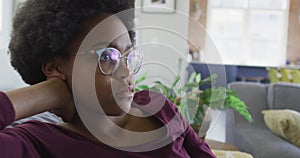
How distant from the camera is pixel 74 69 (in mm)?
688

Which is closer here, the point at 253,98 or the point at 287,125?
the point at 287,125

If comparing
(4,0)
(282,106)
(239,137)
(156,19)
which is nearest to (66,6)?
(4,0)

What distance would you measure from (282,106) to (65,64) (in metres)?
1.99

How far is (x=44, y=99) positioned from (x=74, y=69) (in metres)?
0.09

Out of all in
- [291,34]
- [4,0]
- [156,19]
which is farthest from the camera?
[291,34]

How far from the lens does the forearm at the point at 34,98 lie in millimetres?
569

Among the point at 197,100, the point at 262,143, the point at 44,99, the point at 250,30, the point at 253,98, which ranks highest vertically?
the point at 44,99

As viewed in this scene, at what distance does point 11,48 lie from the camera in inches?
27.8

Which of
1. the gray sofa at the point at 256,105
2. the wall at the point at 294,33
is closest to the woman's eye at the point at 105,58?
the gray sofa at the point at 256,105

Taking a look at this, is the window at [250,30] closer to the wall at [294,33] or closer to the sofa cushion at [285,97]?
the wall at [294,33]

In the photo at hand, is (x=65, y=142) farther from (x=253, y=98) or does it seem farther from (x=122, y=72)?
(x=253, y=98)

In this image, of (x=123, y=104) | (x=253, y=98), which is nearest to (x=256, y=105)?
(x=253, y=98)

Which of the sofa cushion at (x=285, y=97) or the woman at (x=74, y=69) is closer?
the woman at (x=74, y=69)

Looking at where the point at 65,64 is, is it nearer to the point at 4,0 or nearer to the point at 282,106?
the point at 4,0
